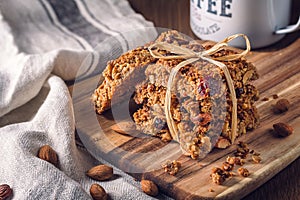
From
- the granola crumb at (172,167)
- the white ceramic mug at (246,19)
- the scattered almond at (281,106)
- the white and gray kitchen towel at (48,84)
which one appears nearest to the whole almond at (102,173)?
the white and gray kitchen towel at (48,84)

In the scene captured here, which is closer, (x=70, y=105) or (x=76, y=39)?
(x=70, y=105)

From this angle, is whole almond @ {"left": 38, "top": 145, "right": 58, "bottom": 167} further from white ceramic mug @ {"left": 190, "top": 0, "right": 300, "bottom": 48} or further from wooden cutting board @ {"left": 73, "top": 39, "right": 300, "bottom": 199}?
white ceramic mug @ {"left": 190, "top": 0, "right": 300, "bottom": 48}

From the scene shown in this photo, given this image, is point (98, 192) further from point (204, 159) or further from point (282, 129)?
point (282, 129)

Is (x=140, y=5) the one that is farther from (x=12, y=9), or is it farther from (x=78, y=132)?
(x=78, y=132)

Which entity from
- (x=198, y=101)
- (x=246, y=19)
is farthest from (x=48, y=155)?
(x=246, y=19)

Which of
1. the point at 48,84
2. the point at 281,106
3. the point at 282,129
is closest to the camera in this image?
the point at 282,129

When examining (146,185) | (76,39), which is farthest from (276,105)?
(76,39)

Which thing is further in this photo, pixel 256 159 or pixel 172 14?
pixel 172 14
